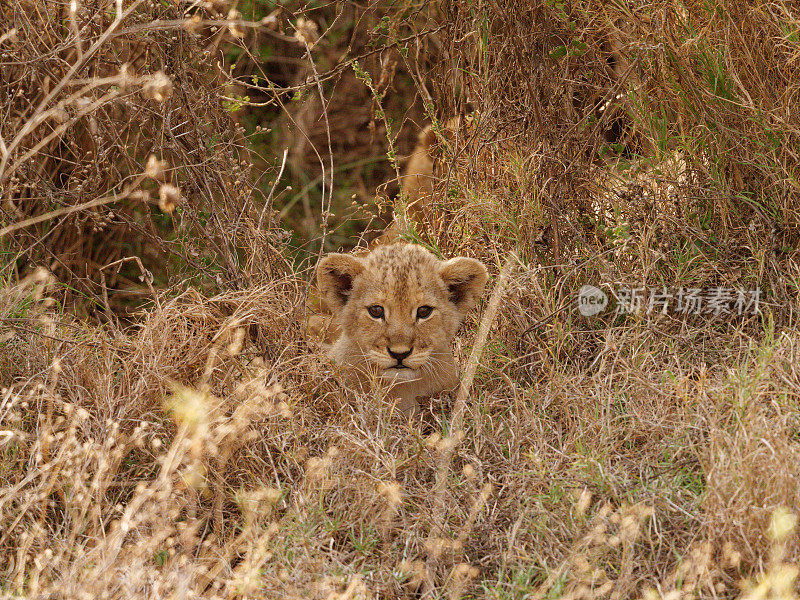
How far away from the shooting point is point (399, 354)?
420 cm

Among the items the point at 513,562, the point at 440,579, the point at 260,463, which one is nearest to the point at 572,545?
the point at 513,562

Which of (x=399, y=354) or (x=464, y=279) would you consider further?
(x=464, y=279)

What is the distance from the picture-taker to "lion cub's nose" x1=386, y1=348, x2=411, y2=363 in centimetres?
420

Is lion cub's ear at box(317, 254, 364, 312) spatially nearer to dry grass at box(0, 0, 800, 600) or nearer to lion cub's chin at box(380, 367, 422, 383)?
dry grass at box(0, 0, 800, 600)

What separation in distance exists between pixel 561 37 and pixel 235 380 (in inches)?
90.6

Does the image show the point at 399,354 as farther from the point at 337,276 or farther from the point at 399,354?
the point at 337,276

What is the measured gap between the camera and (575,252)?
194 inches

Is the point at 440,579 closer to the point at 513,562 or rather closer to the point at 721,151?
the point at 513,562

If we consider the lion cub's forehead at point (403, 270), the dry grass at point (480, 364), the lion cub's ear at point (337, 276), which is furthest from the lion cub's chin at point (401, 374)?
the lion cub's ear at point (337, 276)

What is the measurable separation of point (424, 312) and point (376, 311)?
8.3 inches

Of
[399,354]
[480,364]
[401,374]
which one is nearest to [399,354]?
[399,354]

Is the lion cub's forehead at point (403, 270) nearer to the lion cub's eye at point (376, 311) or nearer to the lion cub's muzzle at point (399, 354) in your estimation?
the lion cub's eye at point (376, 311)

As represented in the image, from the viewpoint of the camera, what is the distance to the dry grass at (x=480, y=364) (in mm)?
3262

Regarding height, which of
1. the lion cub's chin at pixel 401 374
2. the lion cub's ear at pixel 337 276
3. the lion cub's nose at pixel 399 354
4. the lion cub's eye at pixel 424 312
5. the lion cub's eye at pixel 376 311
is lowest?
the lion cub's chin at pixel 401 374
